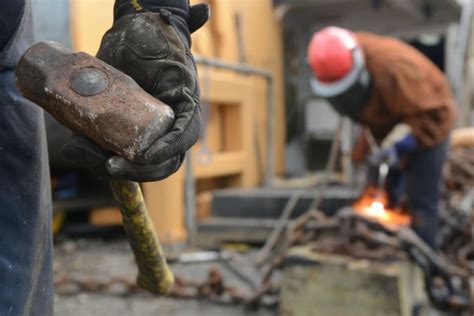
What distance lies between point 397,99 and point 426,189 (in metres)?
0.69

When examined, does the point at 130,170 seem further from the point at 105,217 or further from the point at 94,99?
the point at 105,217

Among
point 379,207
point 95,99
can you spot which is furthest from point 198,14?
point 379,207

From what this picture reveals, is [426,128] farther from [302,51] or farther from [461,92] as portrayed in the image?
[302,51]

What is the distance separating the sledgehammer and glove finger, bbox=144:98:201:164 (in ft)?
0.04

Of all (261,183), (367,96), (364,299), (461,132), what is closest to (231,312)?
(364,299)

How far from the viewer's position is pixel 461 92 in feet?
23.0

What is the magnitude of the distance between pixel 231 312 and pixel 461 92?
5.01 meters

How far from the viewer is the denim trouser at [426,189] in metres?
3.79

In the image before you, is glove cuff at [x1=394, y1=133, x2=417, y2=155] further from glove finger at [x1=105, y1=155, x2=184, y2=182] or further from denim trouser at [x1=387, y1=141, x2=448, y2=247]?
glove finger at [x1=105, y1=155, x2=184, y2=182]

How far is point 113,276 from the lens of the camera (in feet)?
12.6

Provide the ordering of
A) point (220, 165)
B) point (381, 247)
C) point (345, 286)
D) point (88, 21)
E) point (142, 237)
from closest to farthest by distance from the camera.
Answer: point (142, 237) → point (345, 286) → point (381, 247) → point (88, 21) → point (220, 165)

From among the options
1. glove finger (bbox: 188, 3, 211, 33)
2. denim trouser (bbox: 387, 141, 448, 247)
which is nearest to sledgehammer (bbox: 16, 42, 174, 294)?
glove finger (bbox: 188, 3, 211, 33)

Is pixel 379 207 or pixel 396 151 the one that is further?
pixel 379 207

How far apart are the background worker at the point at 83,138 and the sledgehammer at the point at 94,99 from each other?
0.10ft
